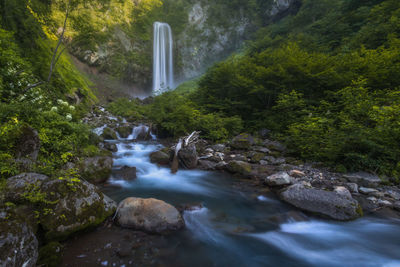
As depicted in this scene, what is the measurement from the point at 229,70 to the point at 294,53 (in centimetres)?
432

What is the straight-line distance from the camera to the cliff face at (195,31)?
39.5 meters

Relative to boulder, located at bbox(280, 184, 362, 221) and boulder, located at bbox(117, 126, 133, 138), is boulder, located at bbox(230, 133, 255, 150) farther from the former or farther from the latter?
boulder, located at bbox(117, 126, 133, 138)

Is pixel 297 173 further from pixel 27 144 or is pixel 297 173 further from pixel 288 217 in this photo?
pixel 27 144

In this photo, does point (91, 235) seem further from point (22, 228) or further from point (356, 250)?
point (356, 250)

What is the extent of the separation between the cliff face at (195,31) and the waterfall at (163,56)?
1.27 metres

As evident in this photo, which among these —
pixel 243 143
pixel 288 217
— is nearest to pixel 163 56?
pixel 243 143

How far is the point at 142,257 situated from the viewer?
2.84 m

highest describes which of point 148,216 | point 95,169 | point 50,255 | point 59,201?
point 95,169

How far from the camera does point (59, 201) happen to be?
2.94m

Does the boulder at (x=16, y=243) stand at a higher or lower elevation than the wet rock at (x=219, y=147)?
lower

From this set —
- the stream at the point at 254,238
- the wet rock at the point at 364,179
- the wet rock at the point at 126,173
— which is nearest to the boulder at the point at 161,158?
the wet rock at the point at 126,173

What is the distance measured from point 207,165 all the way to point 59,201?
5123 millimetres

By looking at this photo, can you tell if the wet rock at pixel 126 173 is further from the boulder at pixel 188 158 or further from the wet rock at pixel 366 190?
the wet rock at pixel 366 190

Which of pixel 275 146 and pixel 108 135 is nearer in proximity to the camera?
pixel 275 146
